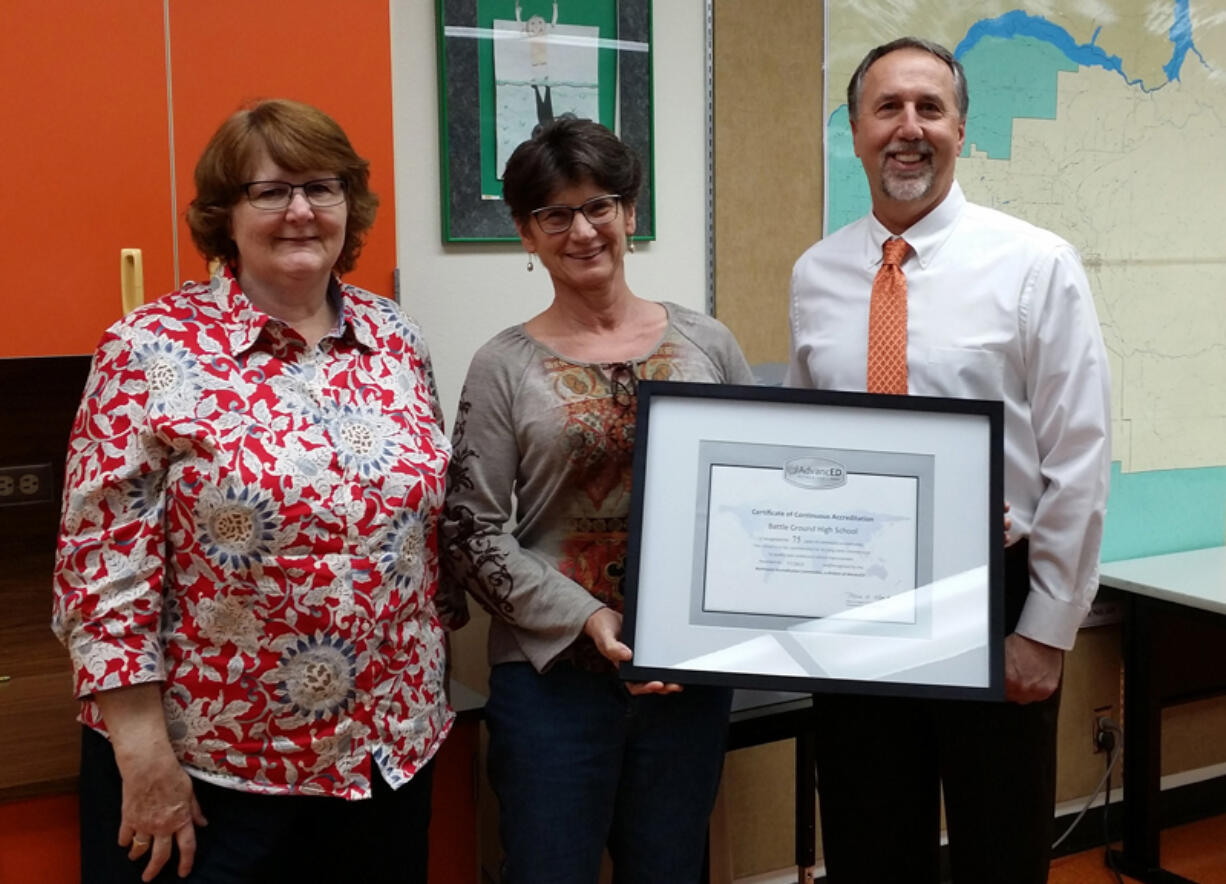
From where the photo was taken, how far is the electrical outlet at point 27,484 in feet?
6.85

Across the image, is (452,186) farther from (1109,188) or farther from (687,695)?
(1109,188)

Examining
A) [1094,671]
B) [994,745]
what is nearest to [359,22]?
[994,745]

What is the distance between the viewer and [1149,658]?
9.32 ft

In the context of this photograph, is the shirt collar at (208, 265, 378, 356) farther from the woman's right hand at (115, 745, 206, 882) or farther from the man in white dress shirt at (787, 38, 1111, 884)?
the man in white dress shirt at (787, 38, 1111, 884)

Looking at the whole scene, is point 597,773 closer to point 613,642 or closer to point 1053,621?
point 613,642

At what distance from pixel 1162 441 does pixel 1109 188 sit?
727 mm

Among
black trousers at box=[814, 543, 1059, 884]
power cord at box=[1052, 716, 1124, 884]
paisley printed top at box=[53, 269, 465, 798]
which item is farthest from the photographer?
power cord at box=[1052, 716, 1124, 884]

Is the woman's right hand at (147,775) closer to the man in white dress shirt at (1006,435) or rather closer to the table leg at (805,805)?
the man in white dress shirt at (1006,435)

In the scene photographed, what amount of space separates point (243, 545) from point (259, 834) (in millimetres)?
387

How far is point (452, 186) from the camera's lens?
2301 mm

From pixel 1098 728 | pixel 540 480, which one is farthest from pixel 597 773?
pixel 1098 728

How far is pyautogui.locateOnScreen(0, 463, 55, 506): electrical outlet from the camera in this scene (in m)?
2.09

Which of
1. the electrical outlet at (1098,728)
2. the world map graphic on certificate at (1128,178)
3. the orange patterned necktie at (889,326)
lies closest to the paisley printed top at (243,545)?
the orange patterned necktie at (889,326)

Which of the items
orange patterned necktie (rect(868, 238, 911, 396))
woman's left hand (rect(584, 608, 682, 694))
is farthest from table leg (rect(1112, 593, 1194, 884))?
woman's left hand (rect(584, 608, 682, 694))
